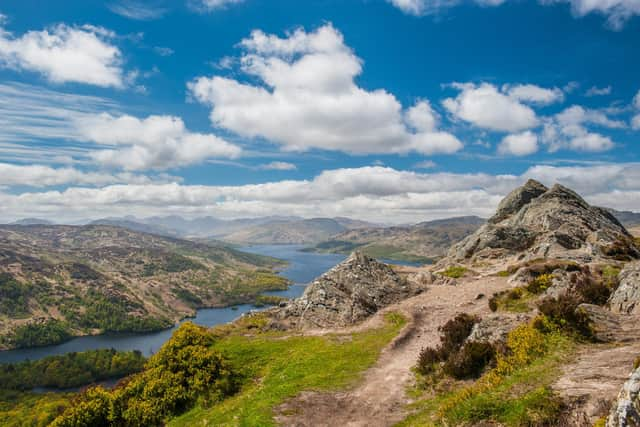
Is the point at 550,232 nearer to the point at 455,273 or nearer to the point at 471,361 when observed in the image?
the point at 455,273

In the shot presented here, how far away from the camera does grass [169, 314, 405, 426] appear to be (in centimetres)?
1695

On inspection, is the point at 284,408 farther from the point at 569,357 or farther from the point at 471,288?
the point at 471,288

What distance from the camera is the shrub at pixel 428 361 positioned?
1802 cm

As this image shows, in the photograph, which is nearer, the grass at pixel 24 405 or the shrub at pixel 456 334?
the shrub at pixel 456 334

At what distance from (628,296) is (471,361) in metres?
11.8

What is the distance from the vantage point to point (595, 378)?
35.8 feet

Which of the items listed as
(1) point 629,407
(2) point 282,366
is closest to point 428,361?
(2) point 282,366

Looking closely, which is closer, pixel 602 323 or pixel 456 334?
pixel 602 323

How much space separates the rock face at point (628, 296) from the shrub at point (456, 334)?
26.5 ft

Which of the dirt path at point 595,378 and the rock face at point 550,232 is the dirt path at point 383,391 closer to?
the dirt path at point 595,378

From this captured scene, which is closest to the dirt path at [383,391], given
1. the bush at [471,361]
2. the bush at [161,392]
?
the bush at [471,361]

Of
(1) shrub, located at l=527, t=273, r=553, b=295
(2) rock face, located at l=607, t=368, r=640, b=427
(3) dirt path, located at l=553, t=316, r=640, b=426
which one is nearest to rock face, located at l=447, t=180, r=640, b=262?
(1) shrub, located at l=527, t=273, r=553, b=295

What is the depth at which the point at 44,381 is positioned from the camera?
556 feet

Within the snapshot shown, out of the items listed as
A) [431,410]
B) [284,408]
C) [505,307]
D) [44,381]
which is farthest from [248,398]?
[44,381]
